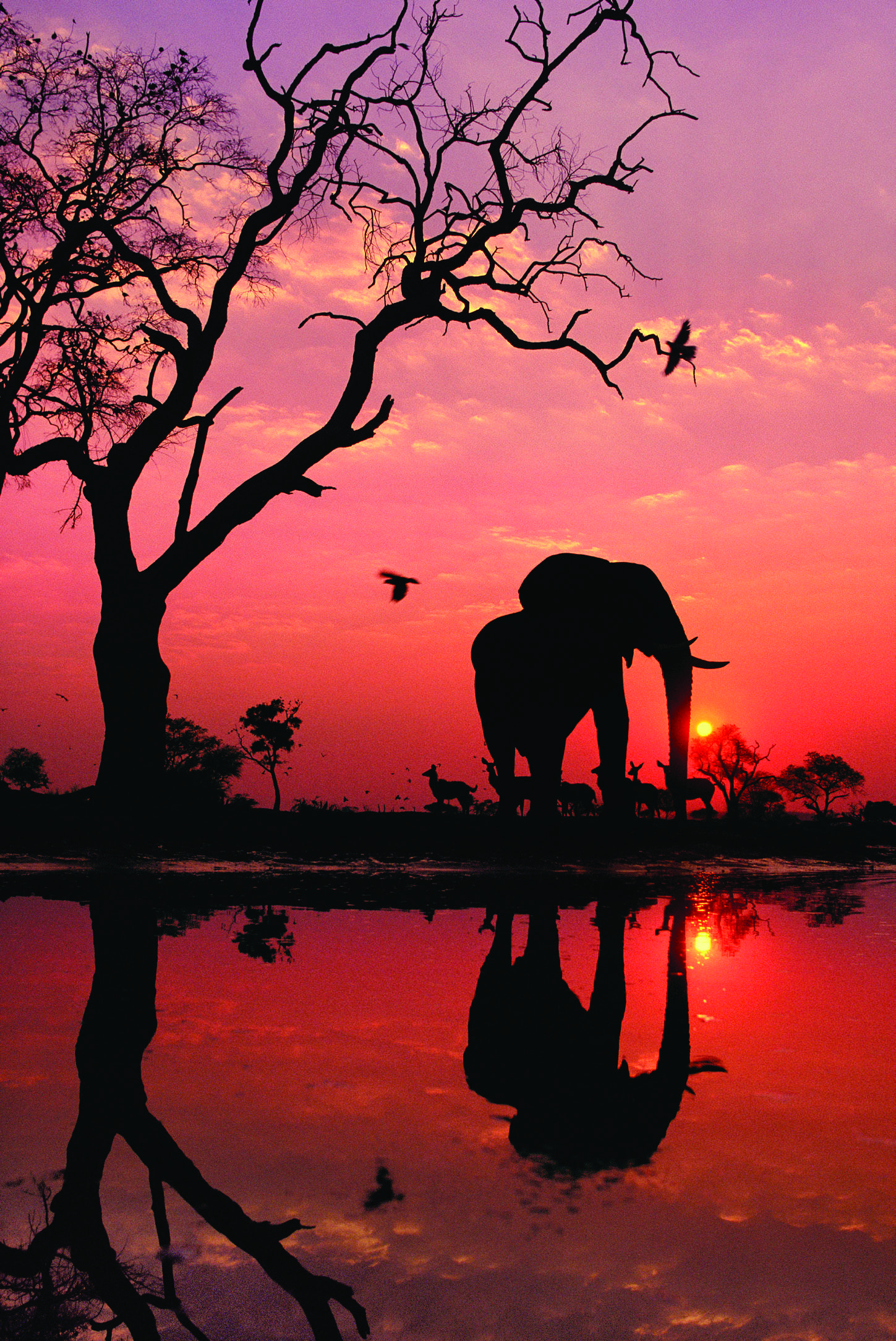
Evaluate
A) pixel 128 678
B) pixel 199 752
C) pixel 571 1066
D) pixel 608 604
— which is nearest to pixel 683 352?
pixel 608 604

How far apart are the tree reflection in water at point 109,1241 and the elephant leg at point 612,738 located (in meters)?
11.7

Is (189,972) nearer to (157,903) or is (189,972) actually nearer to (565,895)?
(157,903)

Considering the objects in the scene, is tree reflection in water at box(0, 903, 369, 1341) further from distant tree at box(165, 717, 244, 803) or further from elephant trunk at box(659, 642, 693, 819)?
distant tree at box(165, 717, 244, 803)

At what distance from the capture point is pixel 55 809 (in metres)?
15.3

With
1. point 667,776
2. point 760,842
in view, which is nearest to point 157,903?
point 667,776

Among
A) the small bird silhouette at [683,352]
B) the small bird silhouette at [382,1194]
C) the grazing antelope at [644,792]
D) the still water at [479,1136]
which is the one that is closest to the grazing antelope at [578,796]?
the grazing antelope at [644,792]

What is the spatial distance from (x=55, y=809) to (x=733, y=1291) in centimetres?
1486

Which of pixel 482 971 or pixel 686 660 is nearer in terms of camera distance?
pixel 482 971

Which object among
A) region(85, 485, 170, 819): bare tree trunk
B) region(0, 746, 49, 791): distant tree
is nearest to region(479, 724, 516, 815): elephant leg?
region(85, 485, 170, 819): bare tree trunk

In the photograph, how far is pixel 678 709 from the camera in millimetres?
15320

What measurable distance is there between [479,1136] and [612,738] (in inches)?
478

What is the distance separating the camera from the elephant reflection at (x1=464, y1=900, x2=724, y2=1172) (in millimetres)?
2779

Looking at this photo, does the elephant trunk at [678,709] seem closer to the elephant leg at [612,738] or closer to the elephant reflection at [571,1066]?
the elephant leg at [612,738]

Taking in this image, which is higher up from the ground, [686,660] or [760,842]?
[686,660]
